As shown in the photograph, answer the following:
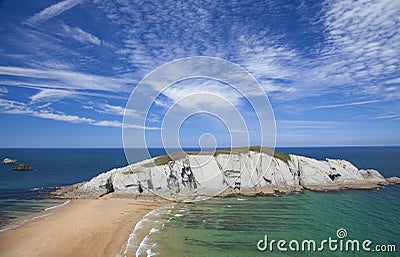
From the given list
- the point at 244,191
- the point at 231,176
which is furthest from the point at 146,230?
the point at 231,176

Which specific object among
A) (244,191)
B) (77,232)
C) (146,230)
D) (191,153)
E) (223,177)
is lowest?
(77,232)

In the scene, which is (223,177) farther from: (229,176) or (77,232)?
(77,232)

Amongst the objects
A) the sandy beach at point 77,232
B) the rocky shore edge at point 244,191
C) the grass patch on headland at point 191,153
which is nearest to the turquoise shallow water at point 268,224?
the rocky shore edge at point 244,191

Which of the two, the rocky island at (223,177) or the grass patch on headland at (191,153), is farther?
the grass patch on headland at (191,153)

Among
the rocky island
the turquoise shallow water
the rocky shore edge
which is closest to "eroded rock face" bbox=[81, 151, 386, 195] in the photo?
the rocky island

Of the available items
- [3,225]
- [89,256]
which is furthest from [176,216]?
[3,225]

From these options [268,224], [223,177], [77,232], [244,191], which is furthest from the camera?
[223,177]

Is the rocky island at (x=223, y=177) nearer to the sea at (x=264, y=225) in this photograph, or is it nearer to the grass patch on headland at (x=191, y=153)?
the grass patch on headland at (x=191, y=153)
